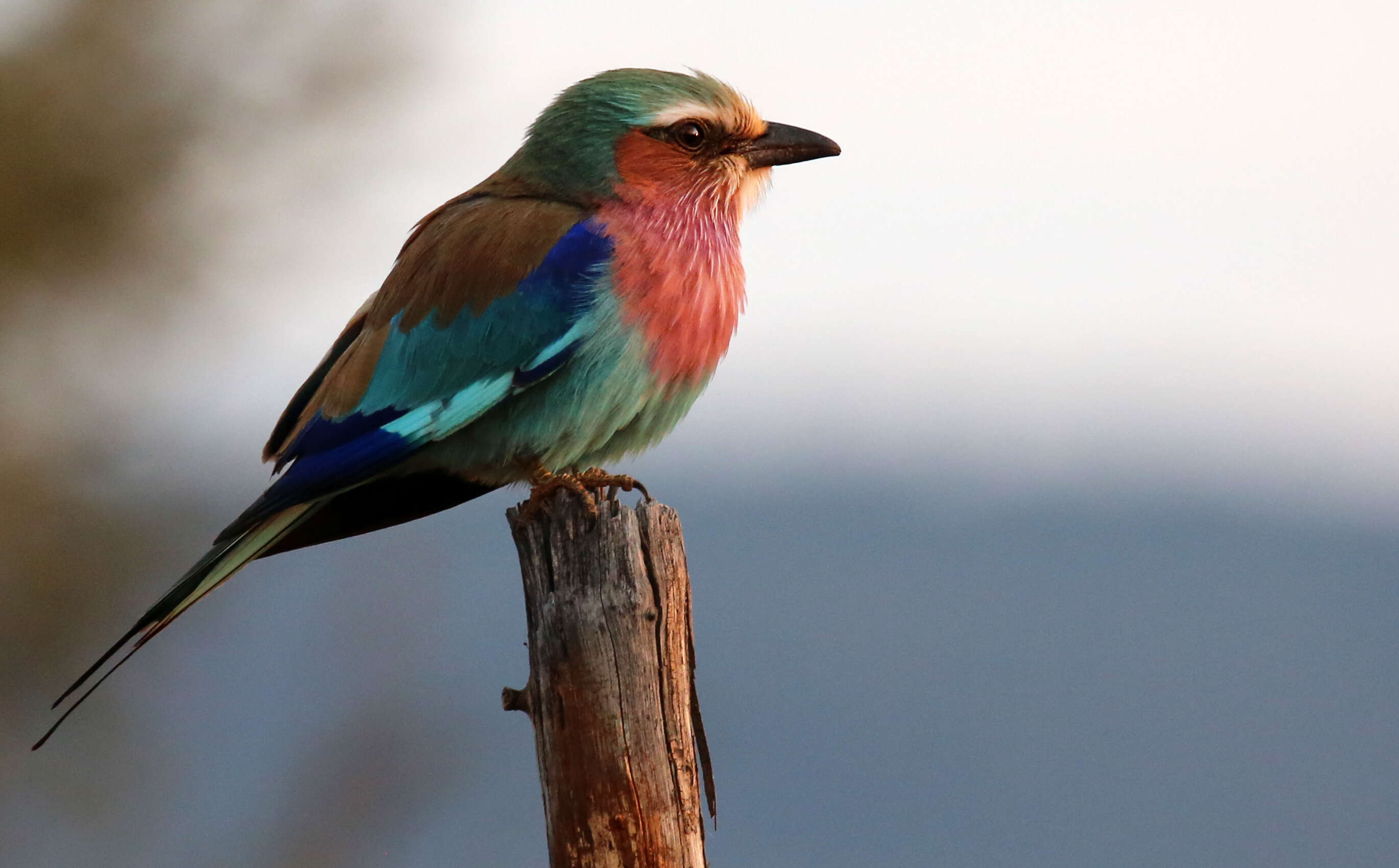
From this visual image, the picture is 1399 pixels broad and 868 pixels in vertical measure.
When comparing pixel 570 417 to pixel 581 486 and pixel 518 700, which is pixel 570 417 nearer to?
pixel 581 486

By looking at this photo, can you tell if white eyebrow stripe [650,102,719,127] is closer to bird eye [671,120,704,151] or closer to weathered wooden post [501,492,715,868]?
bird eye [671,120,704,151]

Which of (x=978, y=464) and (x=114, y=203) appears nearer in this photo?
(x=114, y=203)

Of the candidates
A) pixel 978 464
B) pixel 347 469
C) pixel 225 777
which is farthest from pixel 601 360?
pixel 978 464

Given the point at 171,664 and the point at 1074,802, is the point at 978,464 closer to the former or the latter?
the point at 1074,802

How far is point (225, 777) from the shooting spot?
19766mm

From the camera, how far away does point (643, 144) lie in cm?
571

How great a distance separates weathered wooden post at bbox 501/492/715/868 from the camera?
4309mm

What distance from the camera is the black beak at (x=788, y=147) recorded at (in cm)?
603

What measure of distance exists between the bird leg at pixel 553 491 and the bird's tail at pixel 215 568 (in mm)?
769

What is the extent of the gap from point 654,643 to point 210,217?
23.4ft

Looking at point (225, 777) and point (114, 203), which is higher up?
point (114, 203)

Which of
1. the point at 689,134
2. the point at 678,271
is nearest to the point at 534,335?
the point at 678,271

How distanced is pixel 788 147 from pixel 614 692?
8.06ft

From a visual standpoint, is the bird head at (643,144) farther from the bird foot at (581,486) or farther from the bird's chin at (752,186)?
the bird foot at (581,486)
